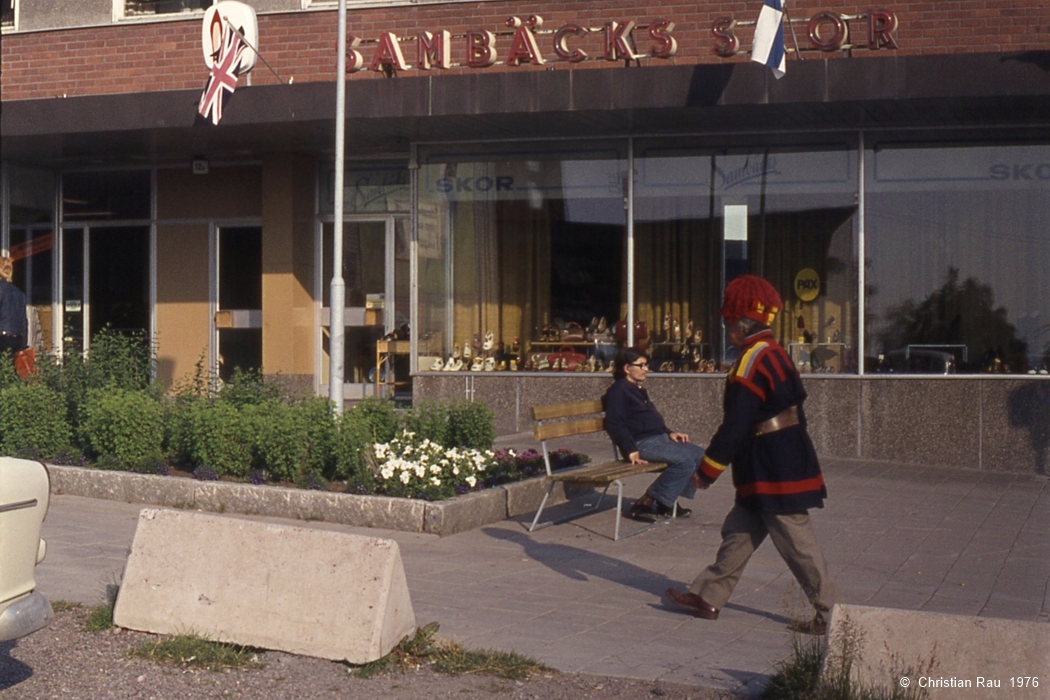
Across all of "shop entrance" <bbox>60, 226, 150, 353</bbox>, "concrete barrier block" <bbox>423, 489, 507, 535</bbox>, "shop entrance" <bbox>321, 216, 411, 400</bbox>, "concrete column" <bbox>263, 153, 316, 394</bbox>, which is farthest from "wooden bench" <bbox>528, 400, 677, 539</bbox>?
"shop entrance" <bbox>60, 226, 150, 353</bbox>

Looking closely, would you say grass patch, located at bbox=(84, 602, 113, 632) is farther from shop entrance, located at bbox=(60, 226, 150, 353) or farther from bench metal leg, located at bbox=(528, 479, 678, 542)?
shop entrance, located at bbox=(60, 226, 150, 353)

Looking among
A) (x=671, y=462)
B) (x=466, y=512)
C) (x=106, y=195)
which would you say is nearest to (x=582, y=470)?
(x=671, y=462)

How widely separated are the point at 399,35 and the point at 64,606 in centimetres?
1006

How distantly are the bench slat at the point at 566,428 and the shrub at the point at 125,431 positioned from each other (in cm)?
327

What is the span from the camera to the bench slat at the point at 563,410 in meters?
9.32

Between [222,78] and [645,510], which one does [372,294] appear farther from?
[645,510]

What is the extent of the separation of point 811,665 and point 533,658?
51.5 inches

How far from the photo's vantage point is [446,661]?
566cm

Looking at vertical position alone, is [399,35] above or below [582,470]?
Answer: above

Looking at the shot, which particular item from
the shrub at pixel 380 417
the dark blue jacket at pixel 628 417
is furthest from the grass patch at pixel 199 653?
the shrub at pixel 380 417

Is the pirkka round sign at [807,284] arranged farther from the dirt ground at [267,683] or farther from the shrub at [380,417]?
the dirt ground at [267,683]

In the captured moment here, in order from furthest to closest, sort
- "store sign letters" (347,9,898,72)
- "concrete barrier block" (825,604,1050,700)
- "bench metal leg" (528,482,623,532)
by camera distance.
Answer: "store sign letters" (347,9,898,72) < "bench metal leg" (528,482,623,532) < "concrete barrier block" (825,604,1050,700)

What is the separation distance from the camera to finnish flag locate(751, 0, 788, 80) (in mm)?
A: 12344

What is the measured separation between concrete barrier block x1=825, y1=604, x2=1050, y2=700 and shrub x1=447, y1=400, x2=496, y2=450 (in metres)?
5.97
